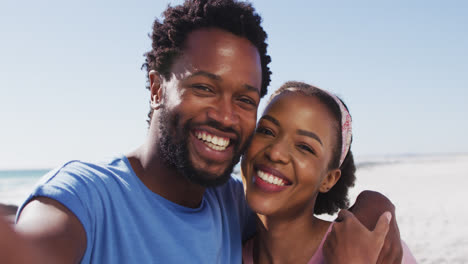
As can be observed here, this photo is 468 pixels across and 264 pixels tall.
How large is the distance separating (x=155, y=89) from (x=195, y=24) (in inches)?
19.7

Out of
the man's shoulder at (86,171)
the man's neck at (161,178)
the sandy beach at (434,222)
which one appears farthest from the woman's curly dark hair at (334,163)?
the sandy beach at (434,222)

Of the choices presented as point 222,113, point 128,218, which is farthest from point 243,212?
point 128,218

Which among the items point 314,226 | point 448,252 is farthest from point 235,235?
point 448,252

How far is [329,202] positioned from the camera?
3566 mm

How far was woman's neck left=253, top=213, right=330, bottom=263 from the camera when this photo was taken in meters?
3.01

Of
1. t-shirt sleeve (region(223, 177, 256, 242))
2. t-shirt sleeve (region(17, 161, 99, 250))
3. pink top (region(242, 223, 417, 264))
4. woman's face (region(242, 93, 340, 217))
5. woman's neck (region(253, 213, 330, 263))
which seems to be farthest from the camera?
t-shirt sleeve (region(223, 177, 256, 242))

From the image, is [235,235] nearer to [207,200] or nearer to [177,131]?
[207,200]

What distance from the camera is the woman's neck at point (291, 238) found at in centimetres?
301

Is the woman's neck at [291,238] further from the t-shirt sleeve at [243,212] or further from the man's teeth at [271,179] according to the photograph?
the man's teeth at [271,179]

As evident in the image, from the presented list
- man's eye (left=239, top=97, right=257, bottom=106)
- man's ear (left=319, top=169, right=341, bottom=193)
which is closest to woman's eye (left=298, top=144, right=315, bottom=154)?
man's ear (left=319, top=169, right=341, bottom=193)

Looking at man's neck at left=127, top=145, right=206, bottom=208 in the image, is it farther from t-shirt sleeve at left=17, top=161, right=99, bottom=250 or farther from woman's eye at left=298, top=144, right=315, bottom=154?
woman's eye at left=298, top=144, right=315, bottom=154

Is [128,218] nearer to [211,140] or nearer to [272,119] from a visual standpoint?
[211,140]

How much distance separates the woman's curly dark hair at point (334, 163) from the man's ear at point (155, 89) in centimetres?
90

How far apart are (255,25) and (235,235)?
4.86 ft
